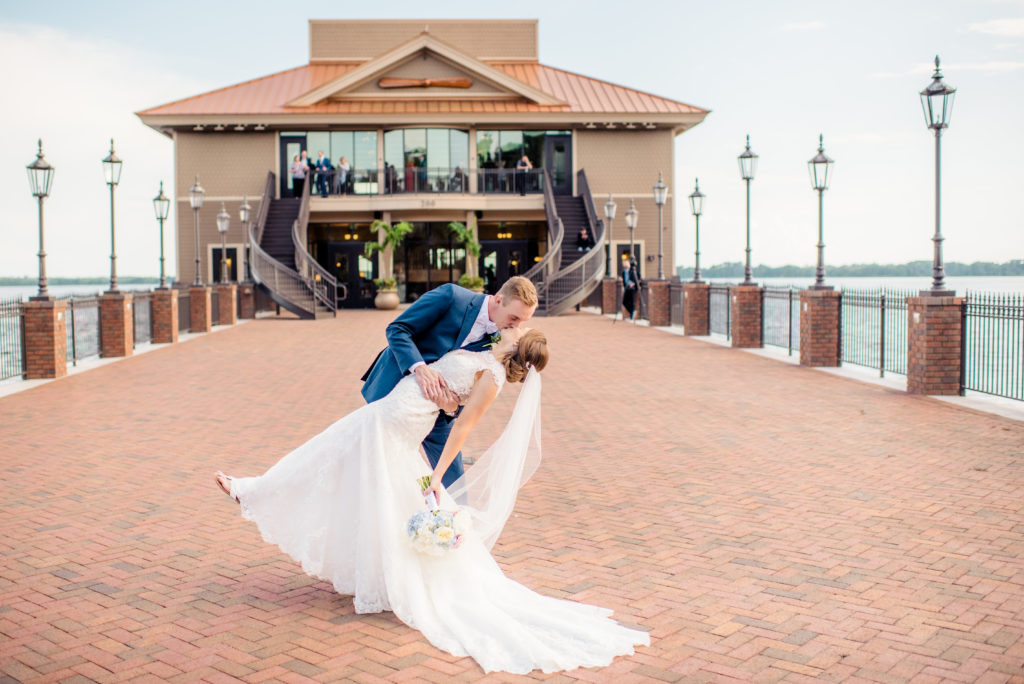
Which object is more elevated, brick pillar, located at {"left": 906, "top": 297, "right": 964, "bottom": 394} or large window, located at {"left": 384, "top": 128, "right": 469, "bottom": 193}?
large window, located at {"left": 384, "top": 128, "right": 469, "bottom": 193}

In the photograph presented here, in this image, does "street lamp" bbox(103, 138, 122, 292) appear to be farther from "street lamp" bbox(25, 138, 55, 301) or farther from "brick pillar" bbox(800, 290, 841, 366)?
"brick pillar" bbox(800, 290, 841, 366)

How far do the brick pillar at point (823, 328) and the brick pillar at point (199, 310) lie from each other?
16.1 metres

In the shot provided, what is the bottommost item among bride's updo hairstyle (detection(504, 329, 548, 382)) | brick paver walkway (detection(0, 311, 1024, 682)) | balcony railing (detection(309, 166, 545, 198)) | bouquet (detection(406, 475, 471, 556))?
brick paver walkway (detection(0, 311, 1024, 682))

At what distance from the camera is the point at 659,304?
26562 millimetres

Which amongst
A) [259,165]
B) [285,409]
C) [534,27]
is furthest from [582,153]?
[285,409]

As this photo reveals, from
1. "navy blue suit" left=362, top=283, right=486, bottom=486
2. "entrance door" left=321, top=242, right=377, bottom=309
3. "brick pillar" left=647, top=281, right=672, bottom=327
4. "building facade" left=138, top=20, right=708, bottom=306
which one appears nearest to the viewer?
"navy blue suit" left=362, top=283, right=486, bottom=486

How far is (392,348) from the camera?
473 centimetres

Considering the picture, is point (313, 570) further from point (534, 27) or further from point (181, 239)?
point (534, 27)

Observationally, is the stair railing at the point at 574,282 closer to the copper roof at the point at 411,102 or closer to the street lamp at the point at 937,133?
the copper roof at the point at 411,102

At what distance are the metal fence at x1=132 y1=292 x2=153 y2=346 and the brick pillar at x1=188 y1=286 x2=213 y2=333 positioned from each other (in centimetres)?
338

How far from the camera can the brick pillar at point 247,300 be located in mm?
31922

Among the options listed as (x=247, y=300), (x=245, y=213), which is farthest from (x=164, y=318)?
(x=245, y=213)

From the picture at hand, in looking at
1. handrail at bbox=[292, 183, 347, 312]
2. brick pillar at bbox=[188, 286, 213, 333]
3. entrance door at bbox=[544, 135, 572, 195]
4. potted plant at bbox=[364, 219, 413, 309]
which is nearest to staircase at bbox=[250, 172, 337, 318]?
handrail at bbox=[292, 183, 347, 312]

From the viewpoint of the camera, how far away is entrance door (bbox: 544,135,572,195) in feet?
130
